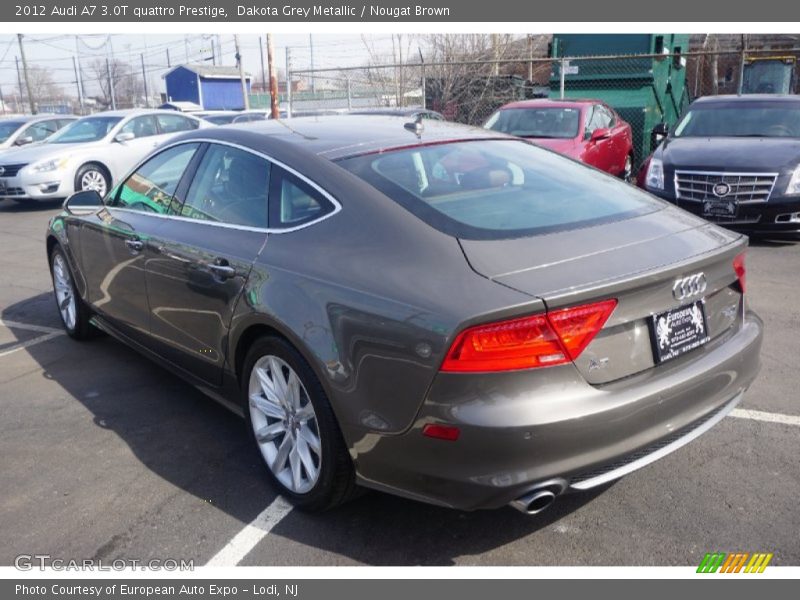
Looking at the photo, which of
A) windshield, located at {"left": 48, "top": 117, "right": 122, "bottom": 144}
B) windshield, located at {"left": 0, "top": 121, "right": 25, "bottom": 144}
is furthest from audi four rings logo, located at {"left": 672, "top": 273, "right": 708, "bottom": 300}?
windshield, located at {"left": 0, "top": 121, "right": 25, "bottom": 144}

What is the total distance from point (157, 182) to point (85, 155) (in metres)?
9.41

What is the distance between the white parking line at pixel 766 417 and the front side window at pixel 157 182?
129 inches

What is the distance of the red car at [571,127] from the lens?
1045 centimetres

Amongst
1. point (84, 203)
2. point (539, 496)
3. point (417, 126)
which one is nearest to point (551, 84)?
point (84, 203)

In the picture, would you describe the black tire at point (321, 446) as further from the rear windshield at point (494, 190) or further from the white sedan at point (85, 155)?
the white sedan at point (85, 155)

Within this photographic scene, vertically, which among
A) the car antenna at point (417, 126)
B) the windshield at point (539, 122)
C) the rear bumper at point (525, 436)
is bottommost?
the rear bumper at point (525, 436)

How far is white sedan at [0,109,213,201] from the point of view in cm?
1248

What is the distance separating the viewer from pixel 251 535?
302 cm

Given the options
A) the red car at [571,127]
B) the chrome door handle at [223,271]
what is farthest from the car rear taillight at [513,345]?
the red car at [571,127]

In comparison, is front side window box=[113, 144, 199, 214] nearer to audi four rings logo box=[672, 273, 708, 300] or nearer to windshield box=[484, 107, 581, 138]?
audi four rings logo box=[672, 273, 708, 300]

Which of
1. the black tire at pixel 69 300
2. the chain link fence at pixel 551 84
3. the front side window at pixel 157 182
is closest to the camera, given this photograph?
the front side window at pixel 157 182

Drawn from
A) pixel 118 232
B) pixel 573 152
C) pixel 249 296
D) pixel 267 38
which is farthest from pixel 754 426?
pixel 267 38

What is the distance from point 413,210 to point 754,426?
88.0 inches

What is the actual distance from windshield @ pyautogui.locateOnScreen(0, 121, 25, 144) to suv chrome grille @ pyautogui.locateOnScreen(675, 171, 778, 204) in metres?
15.4
